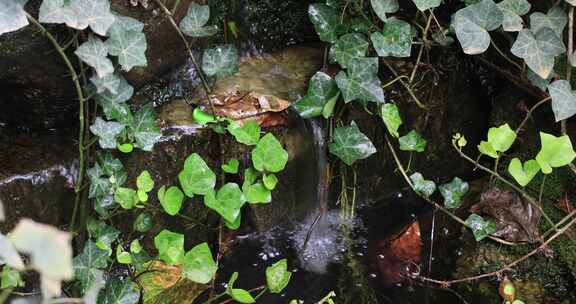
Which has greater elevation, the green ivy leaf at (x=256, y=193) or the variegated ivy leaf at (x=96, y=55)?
the variegated ivy leaf at (x=96, y=55)

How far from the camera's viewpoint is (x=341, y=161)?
1.89 meters

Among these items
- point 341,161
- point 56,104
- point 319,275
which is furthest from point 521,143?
point 56,104

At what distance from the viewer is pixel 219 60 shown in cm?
161

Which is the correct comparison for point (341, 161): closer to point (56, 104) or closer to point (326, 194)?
point (326, 194)

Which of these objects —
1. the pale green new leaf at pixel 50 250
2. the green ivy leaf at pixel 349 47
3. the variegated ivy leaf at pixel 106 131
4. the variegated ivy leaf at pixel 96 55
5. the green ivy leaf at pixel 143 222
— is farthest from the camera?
the green ivy leaf at pixel 349 47

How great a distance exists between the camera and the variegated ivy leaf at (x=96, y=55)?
132cm

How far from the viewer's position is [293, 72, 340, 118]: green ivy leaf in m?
1.72

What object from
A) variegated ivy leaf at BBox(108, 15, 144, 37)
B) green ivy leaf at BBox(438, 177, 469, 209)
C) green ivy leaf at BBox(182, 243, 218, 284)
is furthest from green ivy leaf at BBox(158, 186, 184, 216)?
green ivy leaf at BBox(438, 177, 469, 209)

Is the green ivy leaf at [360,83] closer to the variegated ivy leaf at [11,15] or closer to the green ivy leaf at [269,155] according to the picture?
the green ivy leaf at [269,155]

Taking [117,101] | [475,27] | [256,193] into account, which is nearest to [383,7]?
[475,27]

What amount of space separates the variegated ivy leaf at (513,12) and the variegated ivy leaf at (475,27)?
0.04m

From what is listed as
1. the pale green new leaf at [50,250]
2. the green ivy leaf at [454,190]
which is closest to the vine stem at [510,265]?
the green ivy leaf at [454,190]

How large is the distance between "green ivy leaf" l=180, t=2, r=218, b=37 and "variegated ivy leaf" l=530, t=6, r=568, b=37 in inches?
33.0

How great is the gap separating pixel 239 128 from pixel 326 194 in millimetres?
497
